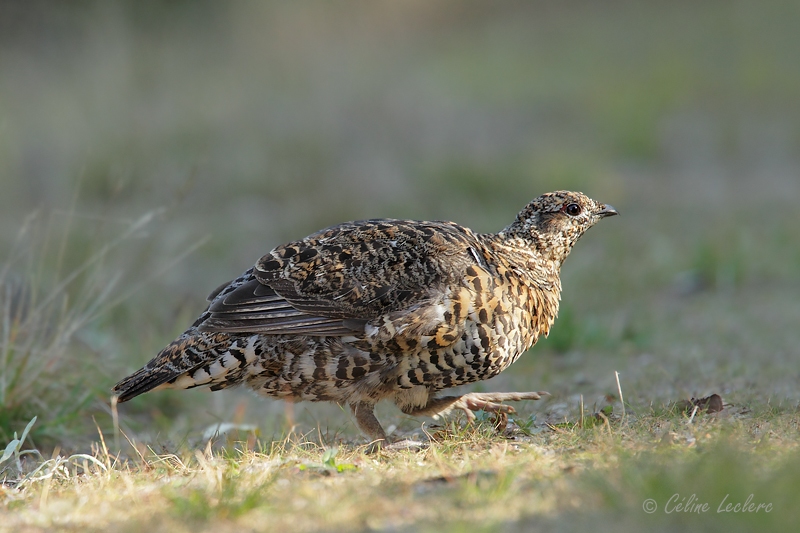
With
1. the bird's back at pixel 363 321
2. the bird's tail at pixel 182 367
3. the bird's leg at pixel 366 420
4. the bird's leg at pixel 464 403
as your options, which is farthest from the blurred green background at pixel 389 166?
the bird's tail at pixel 182 367

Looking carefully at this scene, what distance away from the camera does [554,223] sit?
479cm

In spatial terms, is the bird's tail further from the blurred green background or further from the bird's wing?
the blurred green background

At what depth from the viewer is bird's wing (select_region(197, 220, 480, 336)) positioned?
4.16 m

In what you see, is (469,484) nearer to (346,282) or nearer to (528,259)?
(346,282)

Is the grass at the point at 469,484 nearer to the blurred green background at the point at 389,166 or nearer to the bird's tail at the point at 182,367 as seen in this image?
the bird's tail at the point at 182,367

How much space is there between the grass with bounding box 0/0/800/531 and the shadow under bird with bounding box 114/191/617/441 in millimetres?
302

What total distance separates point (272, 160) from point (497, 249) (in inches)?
253

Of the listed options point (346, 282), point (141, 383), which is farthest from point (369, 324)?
point (141, 383)

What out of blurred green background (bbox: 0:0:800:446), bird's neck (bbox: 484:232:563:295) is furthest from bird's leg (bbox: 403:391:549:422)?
bird's neck (bbox: 484:232:563:295)

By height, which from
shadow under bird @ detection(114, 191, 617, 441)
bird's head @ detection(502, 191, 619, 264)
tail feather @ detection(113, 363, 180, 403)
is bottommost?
tail feather @ detection(113, 363, 180, 403)

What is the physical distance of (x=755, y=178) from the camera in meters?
11.2

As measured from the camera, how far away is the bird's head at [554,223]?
4766mm

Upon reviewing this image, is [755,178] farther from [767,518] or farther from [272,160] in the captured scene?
[767,518]

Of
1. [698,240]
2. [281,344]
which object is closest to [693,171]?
[698,240]
